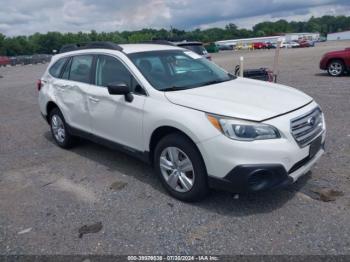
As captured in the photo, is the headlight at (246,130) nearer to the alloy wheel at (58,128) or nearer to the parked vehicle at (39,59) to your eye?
the alloy wheel at (58,128)

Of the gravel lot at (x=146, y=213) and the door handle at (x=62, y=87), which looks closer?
the gravel lot at (x=146, y=213)

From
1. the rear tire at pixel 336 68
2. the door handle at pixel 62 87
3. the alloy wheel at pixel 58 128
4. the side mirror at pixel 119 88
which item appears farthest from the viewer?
the rear tire at pixel 336 68

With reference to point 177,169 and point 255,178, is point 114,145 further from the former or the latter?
point 255,178

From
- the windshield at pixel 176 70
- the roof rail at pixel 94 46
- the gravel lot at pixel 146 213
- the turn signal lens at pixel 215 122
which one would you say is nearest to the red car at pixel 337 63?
the gravel lot at pixel 146 213

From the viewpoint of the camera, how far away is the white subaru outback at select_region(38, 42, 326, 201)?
3.18 meters

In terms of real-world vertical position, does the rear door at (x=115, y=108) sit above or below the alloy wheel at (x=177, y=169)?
above

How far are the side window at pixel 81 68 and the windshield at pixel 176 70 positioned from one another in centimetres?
94

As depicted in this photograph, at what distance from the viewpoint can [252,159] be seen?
10.3ft

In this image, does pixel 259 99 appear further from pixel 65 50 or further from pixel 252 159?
pixel 65 50

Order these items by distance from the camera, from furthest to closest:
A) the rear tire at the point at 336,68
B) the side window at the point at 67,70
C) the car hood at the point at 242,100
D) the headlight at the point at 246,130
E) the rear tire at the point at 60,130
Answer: the rear tire at the point at 336,68 → the rear tire at the point at 60,130 → the side window at the point at 67,70 → the car hood at the point at 242,100 → the headlight at the point at 246,130

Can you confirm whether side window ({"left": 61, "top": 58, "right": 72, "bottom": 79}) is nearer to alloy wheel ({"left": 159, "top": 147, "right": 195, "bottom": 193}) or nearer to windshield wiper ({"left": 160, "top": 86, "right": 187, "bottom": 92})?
windshield wiper ({"left": 160, "top": 86, "right": 187, "bottom": 92})

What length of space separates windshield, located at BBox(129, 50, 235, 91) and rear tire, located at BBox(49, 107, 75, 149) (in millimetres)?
2095

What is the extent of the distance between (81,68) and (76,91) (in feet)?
1.27

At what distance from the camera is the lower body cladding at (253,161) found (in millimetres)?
3127
